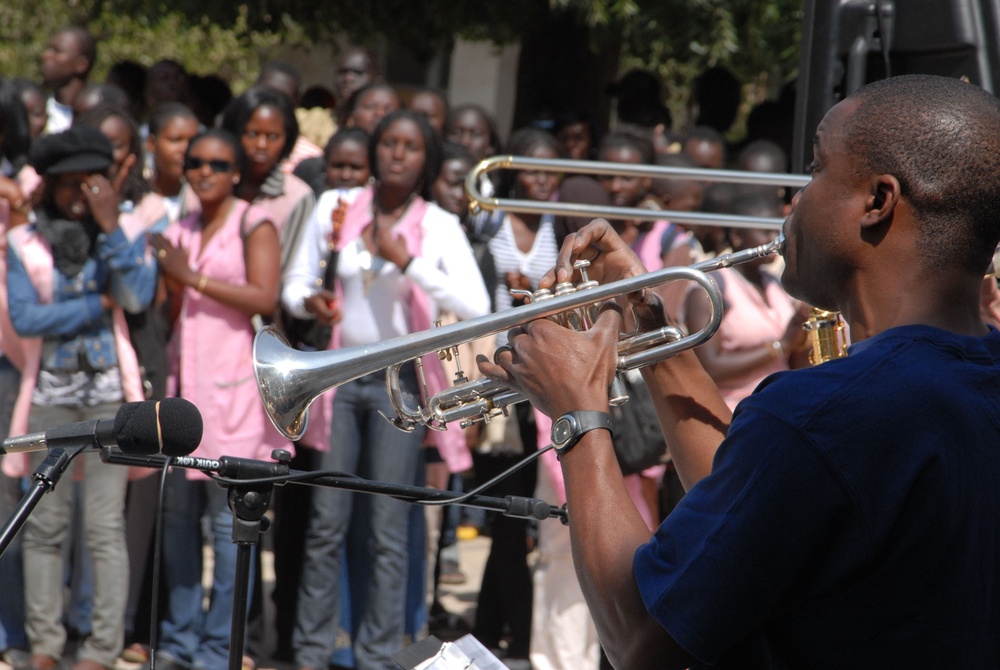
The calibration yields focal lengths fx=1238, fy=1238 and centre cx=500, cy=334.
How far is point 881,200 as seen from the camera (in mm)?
1759

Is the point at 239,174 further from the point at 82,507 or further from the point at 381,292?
the point at 82,507

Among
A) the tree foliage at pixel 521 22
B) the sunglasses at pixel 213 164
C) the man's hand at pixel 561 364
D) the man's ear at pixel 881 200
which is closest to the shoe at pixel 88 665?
the sunglasses at pixel 213 164

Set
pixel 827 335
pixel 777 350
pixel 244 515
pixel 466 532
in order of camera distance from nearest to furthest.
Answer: pixel 244 515
pixel 827 335
pixel 777 350
pixel 466 532

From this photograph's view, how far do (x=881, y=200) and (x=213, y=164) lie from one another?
13.1 feet

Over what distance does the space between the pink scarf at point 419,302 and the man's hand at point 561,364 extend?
289cm

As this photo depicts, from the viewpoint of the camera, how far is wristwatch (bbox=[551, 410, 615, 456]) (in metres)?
A: 1.92

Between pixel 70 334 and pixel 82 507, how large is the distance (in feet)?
2.93

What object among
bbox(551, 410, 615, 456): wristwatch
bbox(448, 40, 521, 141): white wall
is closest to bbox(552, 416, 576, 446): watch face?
bbox(551, 410, 615, 456): wristwatch

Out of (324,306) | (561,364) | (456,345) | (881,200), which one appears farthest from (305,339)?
(881,200)

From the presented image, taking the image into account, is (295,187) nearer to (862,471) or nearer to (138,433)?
(138,433)

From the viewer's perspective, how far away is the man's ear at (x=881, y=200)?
1.74m

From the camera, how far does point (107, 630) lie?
16.4 feet

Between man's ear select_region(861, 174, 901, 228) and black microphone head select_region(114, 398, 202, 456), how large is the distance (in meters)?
1.25

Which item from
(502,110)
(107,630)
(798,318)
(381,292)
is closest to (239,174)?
(381,292)
